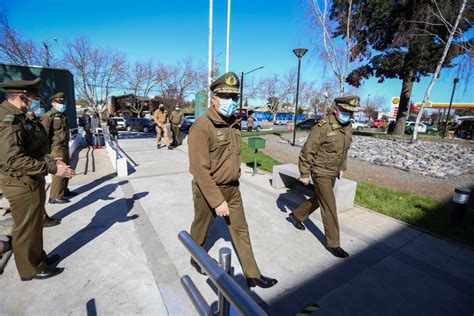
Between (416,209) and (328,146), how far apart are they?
3026mm

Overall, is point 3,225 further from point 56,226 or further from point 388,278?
point 388,278

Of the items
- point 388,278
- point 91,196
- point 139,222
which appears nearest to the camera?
point 388,278

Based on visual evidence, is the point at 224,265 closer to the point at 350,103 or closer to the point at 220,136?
the point at 220,136

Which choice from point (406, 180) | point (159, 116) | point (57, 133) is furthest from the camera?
point (159, 116)

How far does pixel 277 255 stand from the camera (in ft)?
10.9

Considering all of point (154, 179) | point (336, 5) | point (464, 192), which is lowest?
point (154, 179)

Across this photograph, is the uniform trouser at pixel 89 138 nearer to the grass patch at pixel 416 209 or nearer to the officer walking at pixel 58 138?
the officer walking at pixel 58 138

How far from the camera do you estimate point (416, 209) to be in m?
4.85

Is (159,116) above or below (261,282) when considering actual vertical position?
above

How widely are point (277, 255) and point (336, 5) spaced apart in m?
17.3

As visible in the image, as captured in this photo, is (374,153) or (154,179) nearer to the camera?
(154,179)

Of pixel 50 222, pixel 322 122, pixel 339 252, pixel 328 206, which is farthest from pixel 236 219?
pixel 50 222

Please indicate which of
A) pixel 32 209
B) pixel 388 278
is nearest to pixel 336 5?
pixel 388 278

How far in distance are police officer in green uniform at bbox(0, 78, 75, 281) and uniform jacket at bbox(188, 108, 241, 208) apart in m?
1.54
